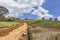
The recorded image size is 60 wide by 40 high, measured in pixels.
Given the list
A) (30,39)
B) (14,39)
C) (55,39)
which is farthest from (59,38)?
(14,39)

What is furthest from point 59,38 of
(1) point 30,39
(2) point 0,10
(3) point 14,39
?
(2) point 0,10

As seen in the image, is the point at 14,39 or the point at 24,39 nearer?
the point at 14,39

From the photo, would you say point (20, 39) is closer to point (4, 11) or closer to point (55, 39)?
point (55, 39)

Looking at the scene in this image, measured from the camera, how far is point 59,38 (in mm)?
27203

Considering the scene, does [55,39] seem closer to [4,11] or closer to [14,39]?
[14,39]

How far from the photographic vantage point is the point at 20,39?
28.7m

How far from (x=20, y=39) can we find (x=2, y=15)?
237 feet

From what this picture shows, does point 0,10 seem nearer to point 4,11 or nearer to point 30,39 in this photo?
point 4,11

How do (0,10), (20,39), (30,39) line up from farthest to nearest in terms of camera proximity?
1. (0,10)
2. (20,39)
3. (30,39)

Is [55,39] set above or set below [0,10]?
below

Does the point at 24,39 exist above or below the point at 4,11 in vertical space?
below

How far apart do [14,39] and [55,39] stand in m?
5.97

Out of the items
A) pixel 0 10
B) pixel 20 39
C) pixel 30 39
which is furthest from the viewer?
pixel 0 10

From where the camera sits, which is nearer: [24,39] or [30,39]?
[30,39]
